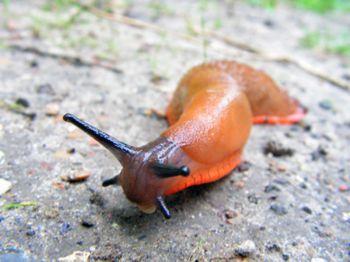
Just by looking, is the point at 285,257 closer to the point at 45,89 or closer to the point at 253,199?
the point at 253,199

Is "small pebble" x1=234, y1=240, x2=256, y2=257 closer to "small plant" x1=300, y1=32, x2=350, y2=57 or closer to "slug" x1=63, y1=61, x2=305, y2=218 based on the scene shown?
"slug" x1=63, y1=61, x2=305, y2=218

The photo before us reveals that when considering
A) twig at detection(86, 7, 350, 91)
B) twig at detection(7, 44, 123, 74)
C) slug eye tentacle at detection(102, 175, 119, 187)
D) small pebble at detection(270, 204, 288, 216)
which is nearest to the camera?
slug eye tentacle at detection(102, 175, 119, 187)

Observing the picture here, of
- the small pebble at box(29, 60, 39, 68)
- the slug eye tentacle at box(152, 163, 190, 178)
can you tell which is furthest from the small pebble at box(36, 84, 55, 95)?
the slug eye tentacle at box(152, 163, 190, 178)

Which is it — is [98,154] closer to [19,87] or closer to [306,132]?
[19,87]

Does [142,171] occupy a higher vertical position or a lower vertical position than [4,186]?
higher

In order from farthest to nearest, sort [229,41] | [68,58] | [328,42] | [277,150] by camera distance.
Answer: [328,42] → [229,41] → [68,58] → [277,150]

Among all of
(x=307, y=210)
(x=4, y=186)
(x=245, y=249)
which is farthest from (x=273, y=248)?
(x=4, y=186)

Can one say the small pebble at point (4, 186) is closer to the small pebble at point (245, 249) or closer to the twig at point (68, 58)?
the small pebble at point (245, 249)

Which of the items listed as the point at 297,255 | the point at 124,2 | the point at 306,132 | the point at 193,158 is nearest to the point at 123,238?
the point at 193,158
